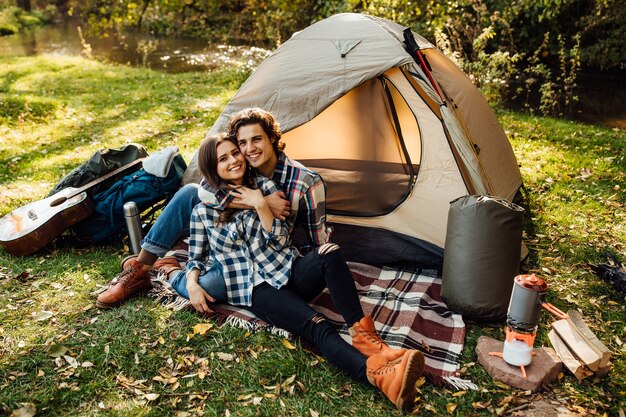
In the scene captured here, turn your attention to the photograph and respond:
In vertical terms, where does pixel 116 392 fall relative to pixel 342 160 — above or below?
below

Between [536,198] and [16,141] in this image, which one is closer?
[536,198]

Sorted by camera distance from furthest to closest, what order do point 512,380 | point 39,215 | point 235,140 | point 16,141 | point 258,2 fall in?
point 258,2, point 16,141, point 39,215, point 235,140, point 512,380

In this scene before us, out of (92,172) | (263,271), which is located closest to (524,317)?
(263,271)

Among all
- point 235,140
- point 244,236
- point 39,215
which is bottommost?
point 39,215

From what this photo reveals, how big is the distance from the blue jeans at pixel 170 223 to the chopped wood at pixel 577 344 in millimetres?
2151

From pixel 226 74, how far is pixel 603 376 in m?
8.67

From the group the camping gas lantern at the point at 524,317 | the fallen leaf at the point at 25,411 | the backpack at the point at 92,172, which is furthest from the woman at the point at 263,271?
the backpack at the point at 92,172

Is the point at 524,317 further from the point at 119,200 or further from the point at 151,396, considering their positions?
the point at 119,200

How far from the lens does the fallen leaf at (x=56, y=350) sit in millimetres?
2715

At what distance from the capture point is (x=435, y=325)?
2.91 metres

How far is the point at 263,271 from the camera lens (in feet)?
9.18

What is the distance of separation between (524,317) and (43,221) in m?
3.05

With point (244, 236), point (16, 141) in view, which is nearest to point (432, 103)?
point (244, 236)

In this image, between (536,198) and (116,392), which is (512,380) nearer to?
(116,392)
